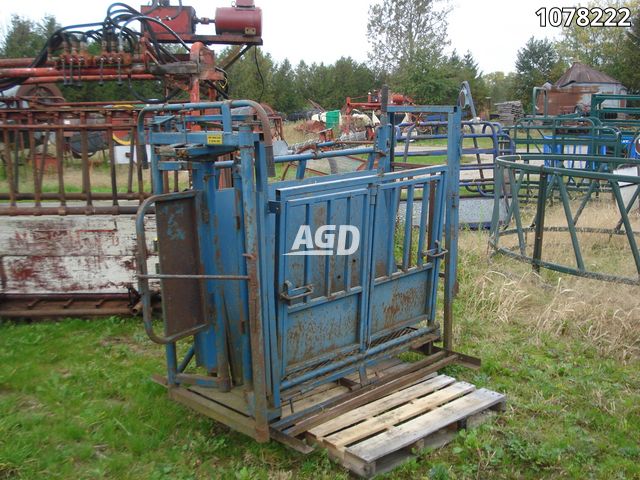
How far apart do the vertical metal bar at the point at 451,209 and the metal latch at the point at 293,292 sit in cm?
140

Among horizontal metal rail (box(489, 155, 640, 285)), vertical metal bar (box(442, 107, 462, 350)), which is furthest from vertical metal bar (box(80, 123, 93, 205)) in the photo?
horizontal metal rail (box(489, 155, 640, 285))

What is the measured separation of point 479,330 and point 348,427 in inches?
80.6

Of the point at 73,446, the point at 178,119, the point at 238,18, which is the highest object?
the point at 238,18

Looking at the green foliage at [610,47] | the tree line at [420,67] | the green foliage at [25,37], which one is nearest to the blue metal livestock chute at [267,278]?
the green foliage at [25,37]

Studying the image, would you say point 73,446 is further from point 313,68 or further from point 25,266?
point 313,68

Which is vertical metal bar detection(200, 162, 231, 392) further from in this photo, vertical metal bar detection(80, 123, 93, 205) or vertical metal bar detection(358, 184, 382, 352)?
vertical metal bar detection(80, 123, 93, 205)

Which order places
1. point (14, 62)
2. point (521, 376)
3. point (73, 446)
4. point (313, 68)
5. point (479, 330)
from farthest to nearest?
point (313, 68) → point (14, 62) → point (479, 330) → point (521, 376) → point (73, 446)

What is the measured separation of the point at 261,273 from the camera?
3135mm

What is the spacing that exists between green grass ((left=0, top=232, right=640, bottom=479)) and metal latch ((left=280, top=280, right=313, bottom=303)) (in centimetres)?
87

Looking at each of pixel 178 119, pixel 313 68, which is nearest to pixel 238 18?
pixel 178 119

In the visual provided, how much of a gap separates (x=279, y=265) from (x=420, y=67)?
1351 inches

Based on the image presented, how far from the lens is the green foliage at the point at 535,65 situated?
4269 cm

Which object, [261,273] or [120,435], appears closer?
[261,273]

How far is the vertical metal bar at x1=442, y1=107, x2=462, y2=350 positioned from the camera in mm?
4258
